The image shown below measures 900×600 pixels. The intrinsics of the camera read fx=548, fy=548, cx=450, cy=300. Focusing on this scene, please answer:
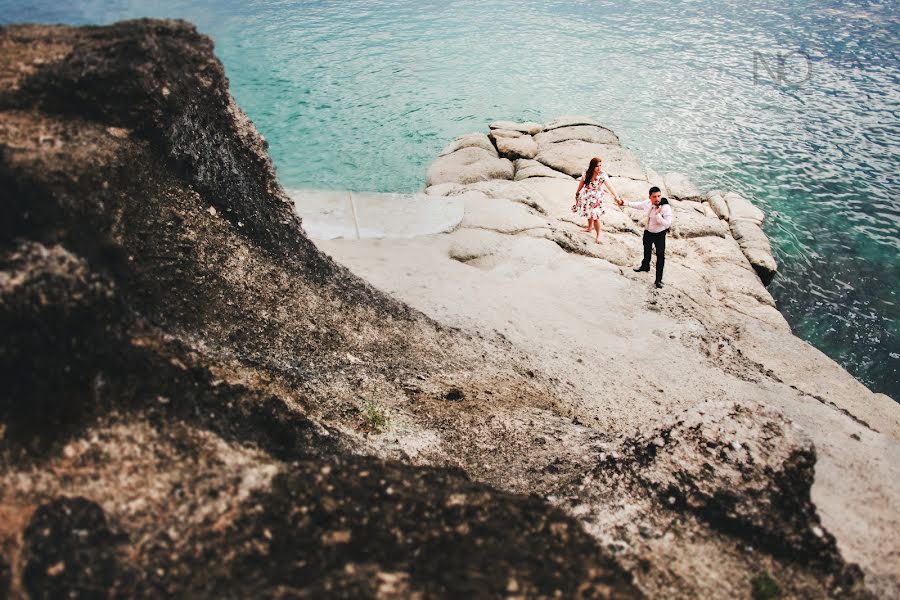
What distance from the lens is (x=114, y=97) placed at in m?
3.30

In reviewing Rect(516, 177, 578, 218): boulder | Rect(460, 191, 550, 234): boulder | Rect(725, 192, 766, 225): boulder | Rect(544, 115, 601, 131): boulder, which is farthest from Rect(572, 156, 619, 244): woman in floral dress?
Rect(544, 115, 601, 131): boulder

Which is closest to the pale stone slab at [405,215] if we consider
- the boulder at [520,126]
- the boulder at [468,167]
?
the boulder at [468,167]

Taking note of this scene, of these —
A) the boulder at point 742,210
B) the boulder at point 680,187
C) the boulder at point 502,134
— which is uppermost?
the boulder at point 502,134

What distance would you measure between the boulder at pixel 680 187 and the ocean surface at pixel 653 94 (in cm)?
59

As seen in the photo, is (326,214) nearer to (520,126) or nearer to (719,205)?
(520,126)

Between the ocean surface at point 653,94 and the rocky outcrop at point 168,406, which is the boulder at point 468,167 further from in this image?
the rocky outcrop at point 168,406

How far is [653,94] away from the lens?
23.0 m

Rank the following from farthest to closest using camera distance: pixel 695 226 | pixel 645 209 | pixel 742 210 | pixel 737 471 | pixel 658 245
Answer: pixel 742 210 → pixel 695 226 → pixel 645 209 → pixel 658 245 → pixel 737 471

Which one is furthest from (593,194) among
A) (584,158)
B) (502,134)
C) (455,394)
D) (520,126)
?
(455,394)

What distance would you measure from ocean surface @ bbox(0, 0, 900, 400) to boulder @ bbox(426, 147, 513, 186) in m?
0.74

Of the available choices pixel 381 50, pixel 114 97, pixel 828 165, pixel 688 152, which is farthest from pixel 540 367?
pixel 381 50

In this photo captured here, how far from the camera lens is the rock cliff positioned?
2174 mm

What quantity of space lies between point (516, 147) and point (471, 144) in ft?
4.71

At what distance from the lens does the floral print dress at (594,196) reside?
40.4 feet
